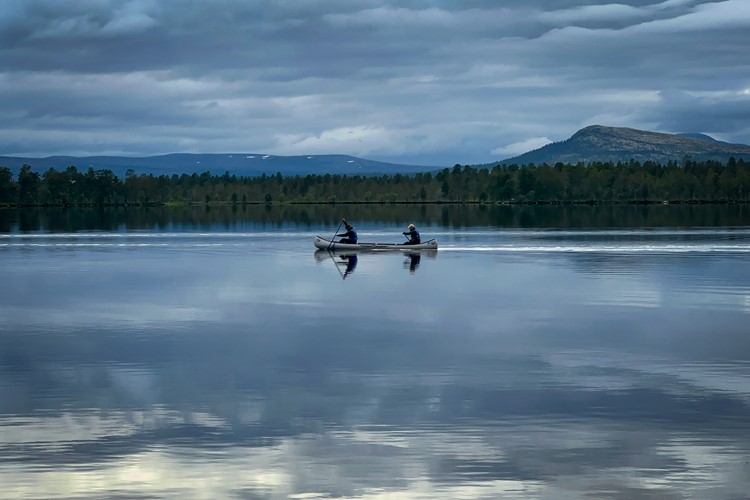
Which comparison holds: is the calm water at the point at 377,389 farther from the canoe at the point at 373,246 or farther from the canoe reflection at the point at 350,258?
the canoe at the point at 373,246

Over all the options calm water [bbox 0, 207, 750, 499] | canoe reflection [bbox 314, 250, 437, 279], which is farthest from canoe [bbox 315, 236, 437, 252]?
calm water [bbox 0, 207, 750, 499]

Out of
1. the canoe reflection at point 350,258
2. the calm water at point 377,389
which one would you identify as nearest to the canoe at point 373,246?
the canoe reflection at point 350,258

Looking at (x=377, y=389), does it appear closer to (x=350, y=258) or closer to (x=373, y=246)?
(x=350, y=258)

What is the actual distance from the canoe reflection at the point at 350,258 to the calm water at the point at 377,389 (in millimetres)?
9772

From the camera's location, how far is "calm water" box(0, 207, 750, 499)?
1614 centimetres

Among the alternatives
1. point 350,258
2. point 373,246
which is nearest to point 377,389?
point 350,258

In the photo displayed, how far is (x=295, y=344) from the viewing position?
28703 millimetres

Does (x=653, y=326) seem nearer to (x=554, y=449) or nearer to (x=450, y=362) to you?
(x=450, y=362)

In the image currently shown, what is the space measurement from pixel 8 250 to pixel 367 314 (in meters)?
44.5

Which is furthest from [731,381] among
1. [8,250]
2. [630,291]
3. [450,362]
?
[8,250]

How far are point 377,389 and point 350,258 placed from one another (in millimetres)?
44678

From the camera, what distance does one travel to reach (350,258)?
66812mm

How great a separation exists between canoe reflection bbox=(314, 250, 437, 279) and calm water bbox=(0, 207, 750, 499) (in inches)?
385

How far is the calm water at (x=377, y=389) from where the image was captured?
16.1 meters
